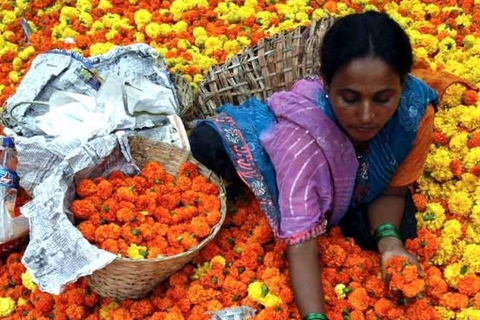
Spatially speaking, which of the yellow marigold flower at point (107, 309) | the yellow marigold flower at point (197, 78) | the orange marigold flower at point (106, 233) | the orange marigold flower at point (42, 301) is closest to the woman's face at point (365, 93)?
the orange marigold flower at point (106, 233)

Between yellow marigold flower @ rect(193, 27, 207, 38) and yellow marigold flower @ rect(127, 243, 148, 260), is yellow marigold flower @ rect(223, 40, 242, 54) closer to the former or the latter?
yellow marigold flower @ rect(193, 27, 207, 38)

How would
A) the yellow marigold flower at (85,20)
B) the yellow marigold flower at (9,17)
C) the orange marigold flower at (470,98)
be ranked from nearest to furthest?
the orange marigold flower at (470,98), the yellow marigold flower at (85,20), the yellow marigold flower at (9,17)

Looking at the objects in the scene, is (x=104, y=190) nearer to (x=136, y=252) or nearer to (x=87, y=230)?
(x=87, y=230)

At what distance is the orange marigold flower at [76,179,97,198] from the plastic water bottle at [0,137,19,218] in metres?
0.30

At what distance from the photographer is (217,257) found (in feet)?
8.29

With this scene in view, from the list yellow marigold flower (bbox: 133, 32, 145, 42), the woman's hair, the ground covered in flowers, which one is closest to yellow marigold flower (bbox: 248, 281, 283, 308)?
the ground covered in flowers

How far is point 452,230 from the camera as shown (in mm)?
2566

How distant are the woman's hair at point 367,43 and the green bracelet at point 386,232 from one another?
0.65 m

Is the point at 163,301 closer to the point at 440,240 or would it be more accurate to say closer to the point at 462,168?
the point at 440,240

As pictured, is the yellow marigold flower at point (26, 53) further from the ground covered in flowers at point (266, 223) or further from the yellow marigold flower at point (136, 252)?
the yellow marigold flower at point (136, 252)

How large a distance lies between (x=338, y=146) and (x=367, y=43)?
43 cm

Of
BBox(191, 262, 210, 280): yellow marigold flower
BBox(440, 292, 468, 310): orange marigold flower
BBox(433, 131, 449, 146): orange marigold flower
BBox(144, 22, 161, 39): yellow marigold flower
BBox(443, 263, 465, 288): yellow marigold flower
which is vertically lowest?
BBox(440, 292, 468, 310): orange marigold flower

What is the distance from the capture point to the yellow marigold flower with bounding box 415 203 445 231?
8.62ft

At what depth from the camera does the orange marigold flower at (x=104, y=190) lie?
252cm
